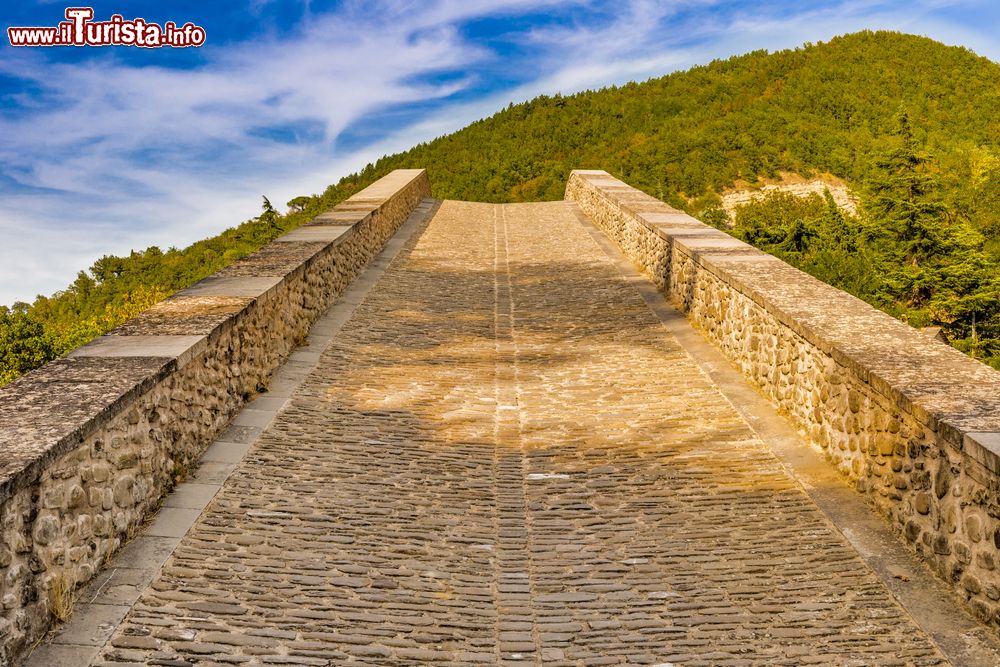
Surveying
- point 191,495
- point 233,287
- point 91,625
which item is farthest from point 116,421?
point 233,287

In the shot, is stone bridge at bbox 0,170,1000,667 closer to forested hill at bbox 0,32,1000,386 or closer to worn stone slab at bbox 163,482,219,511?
worn stone slab at bbox 163,482,219,511

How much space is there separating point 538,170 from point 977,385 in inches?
1606

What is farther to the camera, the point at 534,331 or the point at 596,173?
the point at 596,173

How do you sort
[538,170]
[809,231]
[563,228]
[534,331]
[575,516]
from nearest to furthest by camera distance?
[575,516] → [534,331] → [563,228] → [809,231] → [538,170]

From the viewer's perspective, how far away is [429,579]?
417 centimetres

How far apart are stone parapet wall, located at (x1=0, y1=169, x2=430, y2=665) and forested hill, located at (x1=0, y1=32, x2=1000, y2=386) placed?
1645 centimetres

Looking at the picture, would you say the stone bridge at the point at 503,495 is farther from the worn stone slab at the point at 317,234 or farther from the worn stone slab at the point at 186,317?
the worn stone slab at the point at 317,234

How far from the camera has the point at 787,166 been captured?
4128 cm

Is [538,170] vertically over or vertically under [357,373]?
over

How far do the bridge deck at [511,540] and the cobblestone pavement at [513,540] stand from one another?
14mm

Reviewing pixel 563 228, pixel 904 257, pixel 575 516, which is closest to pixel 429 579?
pixel 575 516

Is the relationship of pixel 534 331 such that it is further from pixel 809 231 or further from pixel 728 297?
pixel 809 231

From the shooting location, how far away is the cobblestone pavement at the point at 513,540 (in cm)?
365

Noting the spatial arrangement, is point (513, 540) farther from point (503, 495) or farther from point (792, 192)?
point (792, 192)
